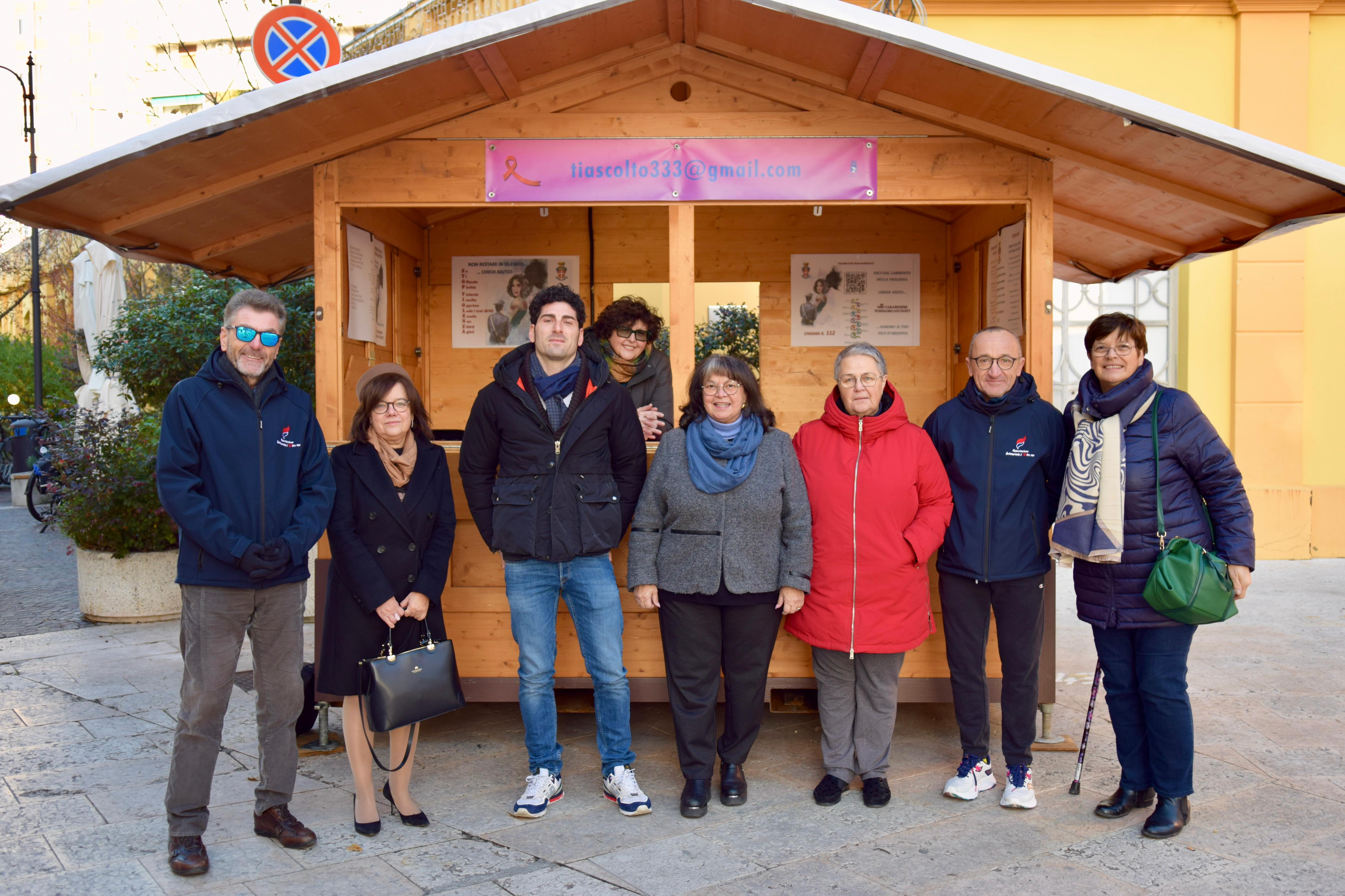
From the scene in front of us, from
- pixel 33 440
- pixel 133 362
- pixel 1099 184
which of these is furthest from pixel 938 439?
pixel 33 440

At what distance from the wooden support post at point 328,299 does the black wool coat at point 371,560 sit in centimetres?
100

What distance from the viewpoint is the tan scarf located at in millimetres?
3854

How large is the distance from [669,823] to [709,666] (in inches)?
23.2

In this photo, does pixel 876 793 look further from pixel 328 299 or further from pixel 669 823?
pixel 328 299

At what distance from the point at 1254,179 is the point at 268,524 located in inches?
164

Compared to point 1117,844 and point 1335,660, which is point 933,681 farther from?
point 1335,660

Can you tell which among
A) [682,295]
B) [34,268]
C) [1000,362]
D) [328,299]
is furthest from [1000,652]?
[34,268]

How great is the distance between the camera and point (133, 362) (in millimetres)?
9484

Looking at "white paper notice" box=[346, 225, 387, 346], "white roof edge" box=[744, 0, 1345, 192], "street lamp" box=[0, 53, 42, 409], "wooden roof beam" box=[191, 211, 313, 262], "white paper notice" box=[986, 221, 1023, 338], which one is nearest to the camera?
"white roof edge" box=[744, 0, 1345, 192]

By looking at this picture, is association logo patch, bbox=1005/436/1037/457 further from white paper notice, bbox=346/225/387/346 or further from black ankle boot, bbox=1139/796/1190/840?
white paper notice, bbox=346/225/387/346

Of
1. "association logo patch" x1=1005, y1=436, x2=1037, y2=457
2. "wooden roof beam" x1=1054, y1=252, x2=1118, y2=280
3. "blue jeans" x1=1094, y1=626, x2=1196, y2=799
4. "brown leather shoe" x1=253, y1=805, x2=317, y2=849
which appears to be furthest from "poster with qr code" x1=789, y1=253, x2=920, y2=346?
"brown leather shoe" x1=253, y1=805, x2=317, y2=849

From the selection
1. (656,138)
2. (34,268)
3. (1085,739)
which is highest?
(34,268)

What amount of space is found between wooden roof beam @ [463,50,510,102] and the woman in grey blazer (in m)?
1.56

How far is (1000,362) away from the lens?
4.05 metres
